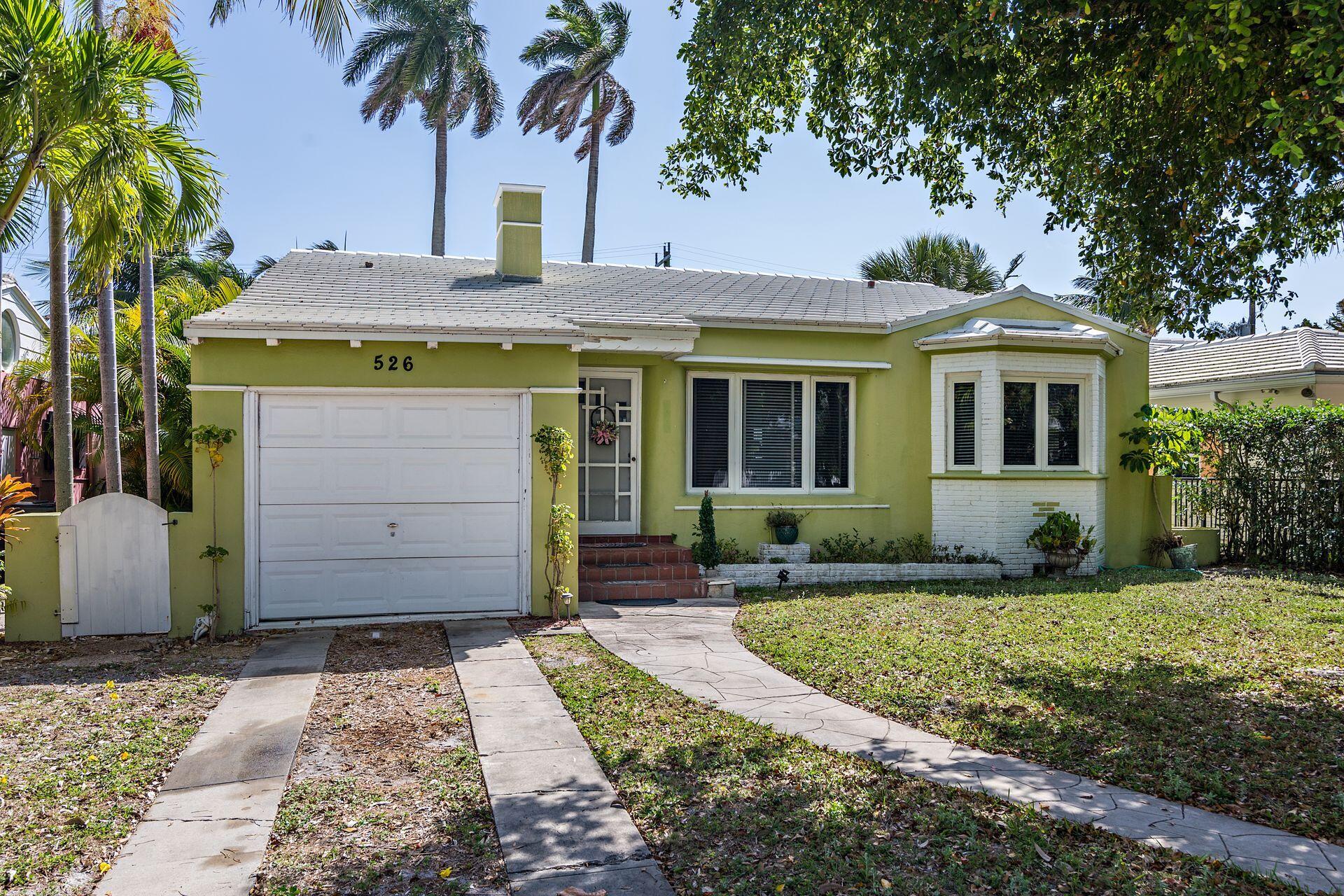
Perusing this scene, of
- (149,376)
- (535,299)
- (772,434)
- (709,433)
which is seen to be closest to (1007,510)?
(772,434)

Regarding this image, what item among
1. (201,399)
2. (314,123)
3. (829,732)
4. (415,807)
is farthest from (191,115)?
(314,123)

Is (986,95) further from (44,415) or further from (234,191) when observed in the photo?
(44,415)

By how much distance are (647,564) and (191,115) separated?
23.7 feet

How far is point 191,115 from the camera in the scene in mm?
8453

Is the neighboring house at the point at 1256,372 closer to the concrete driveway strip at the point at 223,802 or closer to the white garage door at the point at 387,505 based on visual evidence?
the white garage door at the point at 387,505

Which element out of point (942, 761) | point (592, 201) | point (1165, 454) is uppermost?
point (592, 201)

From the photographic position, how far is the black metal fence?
13547mm

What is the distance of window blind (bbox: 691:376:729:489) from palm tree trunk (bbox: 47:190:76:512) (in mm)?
7748

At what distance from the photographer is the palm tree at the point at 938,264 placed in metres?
23.5

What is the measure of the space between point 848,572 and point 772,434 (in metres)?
2.35

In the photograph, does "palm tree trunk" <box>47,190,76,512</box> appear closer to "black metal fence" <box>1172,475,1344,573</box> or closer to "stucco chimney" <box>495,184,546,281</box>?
"stucco chimney" <box>495,184,546,281</box>

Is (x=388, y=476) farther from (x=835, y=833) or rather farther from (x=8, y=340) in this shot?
(x=8, y=340)

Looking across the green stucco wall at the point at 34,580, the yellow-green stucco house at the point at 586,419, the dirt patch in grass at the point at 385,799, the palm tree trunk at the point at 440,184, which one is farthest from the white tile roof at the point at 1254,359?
the palm tree trunk at the point at 440,184

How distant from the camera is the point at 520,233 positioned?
14.5 meters
